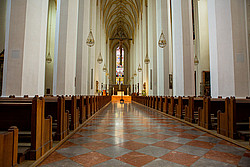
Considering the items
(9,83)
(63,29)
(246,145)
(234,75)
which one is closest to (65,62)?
(63,29)

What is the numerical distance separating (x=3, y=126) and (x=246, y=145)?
340 cm

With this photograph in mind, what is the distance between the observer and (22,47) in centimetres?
527

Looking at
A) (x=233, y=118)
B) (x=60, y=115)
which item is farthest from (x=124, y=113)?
(x=233, y=118)

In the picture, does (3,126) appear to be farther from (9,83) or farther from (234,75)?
(234,75)

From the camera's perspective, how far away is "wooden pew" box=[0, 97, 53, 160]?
198 cm

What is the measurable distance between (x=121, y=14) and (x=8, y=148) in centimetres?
2885

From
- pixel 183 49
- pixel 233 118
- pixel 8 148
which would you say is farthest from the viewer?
pixel 183 49

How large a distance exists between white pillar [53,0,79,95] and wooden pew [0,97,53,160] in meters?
5.02

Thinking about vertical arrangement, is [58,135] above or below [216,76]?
below

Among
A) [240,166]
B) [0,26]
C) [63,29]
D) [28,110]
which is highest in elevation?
[0,26]

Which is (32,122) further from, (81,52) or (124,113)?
(81,52)

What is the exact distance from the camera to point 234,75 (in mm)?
5469

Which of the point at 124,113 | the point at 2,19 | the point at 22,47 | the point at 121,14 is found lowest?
the point at 124,113

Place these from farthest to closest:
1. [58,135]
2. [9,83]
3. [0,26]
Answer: [0,26], [9,83], [58,135]
